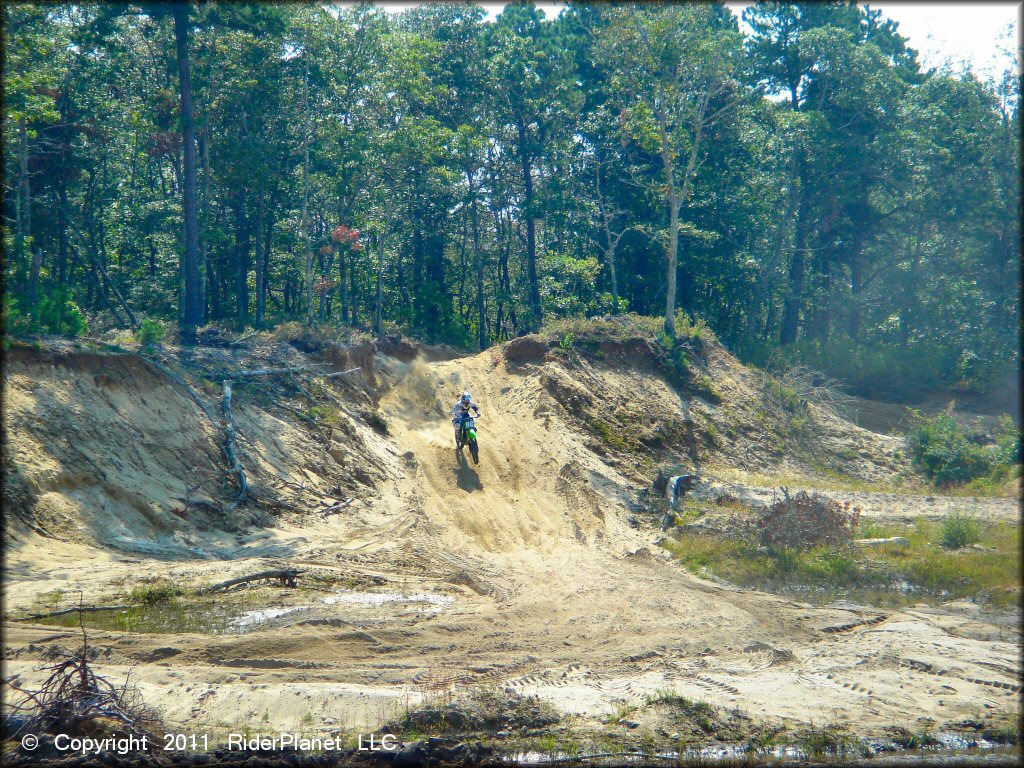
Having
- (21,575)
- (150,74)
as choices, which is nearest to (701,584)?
(21,575)

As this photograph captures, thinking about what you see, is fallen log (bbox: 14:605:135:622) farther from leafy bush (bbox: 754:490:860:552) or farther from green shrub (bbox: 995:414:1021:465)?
green shrub (bbox: 995:414:1021:465)

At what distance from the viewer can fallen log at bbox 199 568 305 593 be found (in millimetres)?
11125

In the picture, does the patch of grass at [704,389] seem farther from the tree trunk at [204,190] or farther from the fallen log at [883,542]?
the tree trunk at [204,190]

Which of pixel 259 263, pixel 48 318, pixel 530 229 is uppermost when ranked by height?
pixel 530 229

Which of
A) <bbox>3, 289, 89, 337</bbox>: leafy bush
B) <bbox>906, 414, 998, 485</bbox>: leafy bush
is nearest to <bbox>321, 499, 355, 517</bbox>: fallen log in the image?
<bbox>3, 289, 89, 337</bbox>: leafy bush

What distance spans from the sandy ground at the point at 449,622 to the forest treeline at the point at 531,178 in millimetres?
7883

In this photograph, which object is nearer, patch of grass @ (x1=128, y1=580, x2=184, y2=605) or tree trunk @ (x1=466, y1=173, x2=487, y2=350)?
patch of grass @ (x1=128, y1=580, x2=184, y2=605)

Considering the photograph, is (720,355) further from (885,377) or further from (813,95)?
(813,95)

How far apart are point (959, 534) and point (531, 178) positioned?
26376mm

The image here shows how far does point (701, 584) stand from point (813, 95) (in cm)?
3337

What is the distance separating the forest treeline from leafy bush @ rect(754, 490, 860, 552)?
13.1 meters

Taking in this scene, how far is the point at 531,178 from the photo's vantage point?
3684cm

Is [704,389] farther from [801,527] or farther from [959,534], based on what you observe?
[959,534]

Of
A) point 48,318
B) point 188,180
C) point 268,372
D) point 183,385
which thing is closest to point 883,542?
point 268,372
